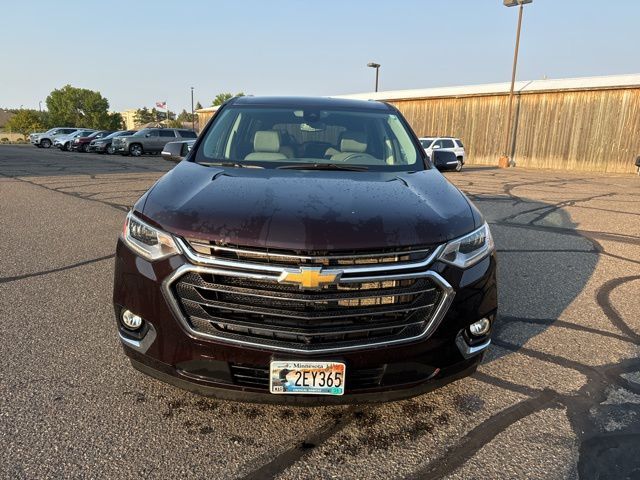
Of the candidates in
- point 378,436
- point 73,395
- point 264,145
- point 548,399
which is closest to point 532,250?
point 548,399

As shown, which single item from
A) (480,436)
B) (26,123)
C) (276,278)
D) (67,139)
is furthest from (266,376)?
(26,123)

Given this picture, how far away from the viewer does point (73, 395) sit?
8.62 feet

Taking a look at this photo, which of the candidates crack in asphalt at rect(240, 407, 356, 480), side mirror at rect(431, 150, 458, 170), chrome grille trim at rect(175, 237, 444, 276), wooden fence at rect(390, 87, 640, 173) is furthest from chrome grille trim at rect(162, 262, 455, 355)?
wooden fence at rect(390, 87, 640, 173)

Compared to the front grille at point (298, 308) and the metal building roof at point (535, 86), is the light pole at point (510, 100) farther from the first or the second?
the front grille at point (298, 308)

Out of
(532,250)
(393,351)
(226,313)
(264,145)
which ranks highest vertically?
(264,145)

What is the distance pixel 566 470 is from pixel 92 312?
336 centimetres

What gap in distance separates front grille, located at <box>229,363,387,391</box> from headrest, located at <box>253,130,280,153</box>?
5.90 feet

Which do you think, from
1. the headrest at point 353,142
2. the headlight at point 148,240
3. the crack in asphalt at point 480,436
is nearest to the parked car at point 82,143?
the headrest at point 353,142

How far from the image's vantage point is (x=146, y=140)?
28734mm

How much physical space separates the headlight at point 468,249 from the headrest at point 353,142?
134cm

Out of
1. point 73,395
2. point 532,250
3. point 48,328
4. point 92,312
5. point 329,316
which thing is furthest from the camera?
point 532,250

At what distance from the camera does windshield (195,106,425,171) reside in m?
3.36

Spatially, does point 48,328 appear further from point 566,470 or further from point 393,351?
A: point 566,470

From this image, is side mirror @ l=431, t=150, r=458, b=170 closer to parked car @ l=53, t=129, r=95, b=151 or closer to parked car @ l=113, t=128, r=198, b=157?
parked car @ l=113, t=128, r=198, b=157
